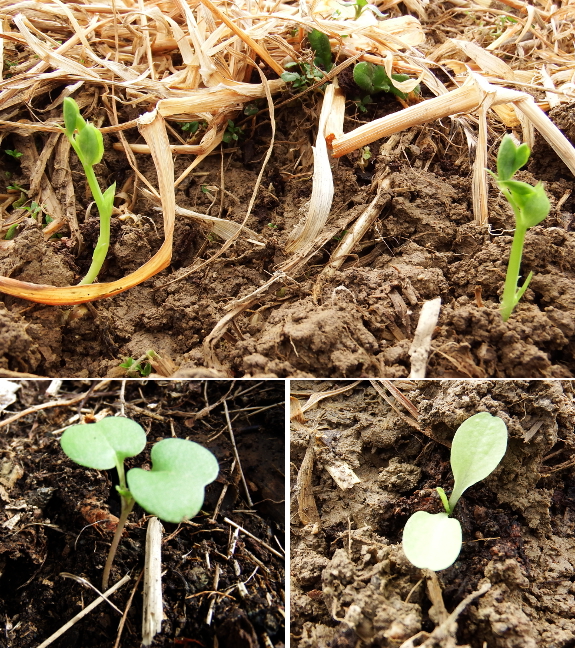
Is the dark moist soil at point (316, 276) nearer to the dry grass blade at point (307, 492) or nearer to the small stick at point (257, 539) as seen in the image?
the dry grass blade at point (307, 492)

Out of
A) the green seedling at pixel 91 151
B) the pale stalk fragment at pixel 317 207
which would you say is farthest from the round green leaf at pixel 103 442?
the pale stalk fragment at pixel 317 207

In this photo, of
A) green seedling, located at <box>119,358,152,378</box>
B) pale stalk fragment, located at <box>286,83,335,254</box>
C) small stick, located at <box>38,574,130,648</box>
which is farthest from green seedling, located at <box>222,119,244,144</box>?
small stick, located at <box>38,574,130,648</box>

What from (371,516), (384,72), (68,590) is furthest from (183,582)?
(384,72)

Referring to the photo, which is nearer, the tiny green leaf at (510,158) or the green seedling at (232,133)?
the tiny green leaf at (510,158)

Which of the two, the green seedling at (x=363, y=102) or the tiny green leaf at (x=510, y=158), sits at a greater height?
the tiny green leaf at (x=510, y=158)

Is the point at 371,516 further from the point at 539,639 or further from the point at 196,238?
the point at 196,238
